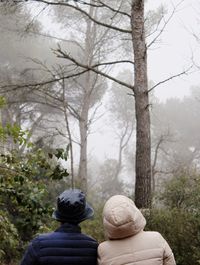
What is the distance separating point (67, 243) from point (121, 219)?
35cm

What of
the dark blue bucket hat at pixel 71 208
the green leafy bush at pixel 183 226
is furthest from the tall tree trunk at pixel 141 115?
the dark blue bucket hat at pixel 71 208

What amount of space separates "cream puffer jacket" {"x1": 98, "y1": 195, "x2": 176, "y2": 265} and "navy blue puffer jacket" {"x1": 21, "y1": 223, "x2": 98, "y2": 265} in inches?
4.3

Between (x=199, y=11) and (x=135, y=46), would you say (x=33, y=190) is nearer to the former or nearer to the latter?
(x=135, y=46)

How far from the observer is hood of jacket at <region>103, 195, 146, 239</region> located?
2980 millimetres

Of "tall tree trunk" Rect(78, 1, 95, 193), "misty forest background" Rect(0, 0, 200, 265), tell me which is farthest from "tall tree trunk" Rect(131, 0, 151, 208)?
"tall tree trunk" Rect(78, 1, 95, 193)

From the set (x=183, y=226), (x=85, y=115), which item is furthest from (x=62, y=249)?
(x=85, y=115)

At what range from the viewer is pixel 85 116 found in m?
20.9

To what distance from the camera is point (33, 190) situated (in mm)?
5504

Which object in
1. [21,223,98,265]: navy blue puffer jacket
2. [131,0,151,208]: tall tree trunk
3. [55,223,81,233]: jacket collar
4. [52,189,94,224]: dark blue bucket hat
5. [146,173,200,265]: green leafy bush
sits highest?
[131,0,151,208]: tall tree trunk

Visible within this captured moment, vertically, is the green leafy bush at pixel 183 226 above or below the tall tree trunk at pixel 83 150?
below

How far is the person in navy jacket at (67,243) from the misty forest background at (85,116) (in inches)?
84.2

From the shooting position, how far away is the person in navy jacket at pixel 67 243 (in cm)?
293

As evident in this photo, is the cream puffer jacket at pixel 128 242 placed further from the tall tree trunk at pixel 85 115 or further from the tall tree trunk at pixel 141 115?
the tall tree trunk at pixel 85 115

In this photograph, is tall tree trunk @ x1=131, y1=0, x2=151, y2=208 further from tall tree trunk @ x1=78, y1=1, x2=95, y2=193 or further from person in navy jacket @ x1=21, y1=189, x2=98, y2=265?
tall tree trunk @ x1=78, y1=1, x2=95, y2=193
